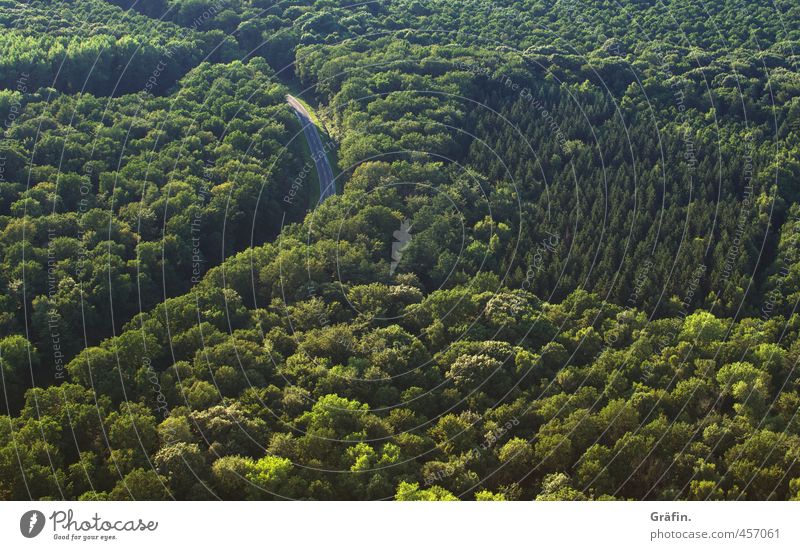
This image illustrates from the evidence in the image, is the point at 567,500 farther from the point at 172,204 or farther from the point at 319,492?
the point at 172,204

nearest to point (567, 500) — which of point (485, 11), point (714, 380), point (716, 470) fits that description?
point (716, 470)
